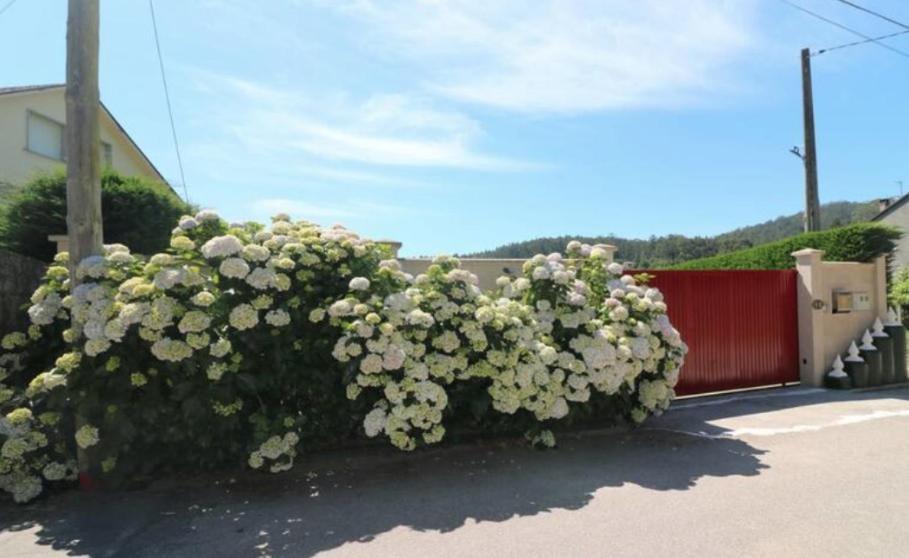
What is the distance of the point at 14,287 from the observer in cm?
543

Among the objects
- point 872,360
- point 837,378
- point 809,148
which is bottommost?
point 837,378

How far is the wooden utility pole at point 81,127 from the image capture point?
4.70 meters

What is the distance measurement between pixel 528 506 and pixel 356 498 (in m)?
1.30

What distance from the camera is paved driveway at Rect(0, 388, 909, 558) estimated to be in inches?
142

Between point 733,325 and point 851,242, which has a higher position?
point 851,242

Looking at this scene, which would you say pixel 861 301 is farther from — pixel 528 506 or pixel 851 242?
pixel 528 506

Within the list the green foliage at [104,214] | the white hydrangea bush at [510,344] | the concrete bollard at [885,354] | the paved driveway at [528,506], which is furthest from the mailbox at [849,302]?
the green foliage at [104,214]

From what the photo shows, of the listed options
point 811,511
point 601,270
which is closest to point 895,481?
point 811,511

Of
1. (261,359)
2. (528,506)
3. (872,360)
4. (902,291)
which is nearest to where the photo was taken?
(528,506)

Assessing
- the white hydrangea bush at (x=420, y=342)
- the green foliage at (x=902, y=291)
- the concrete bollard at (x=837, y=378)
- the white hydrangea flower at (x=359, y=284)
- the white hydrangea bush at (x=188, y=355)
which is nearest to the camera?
the white hydrangea bush at (x=188, y=355)

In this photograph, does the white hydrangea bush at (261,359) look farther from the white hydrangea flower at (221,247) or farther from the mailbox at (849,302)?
the mailbox at (849,302)

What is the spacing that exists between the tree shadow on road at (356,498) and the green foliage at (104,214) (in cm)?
358

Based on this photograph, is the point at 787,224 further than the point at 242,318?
Yes

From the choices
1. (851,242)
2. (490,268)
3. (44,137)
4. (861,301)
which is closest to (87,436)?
(490,268)
